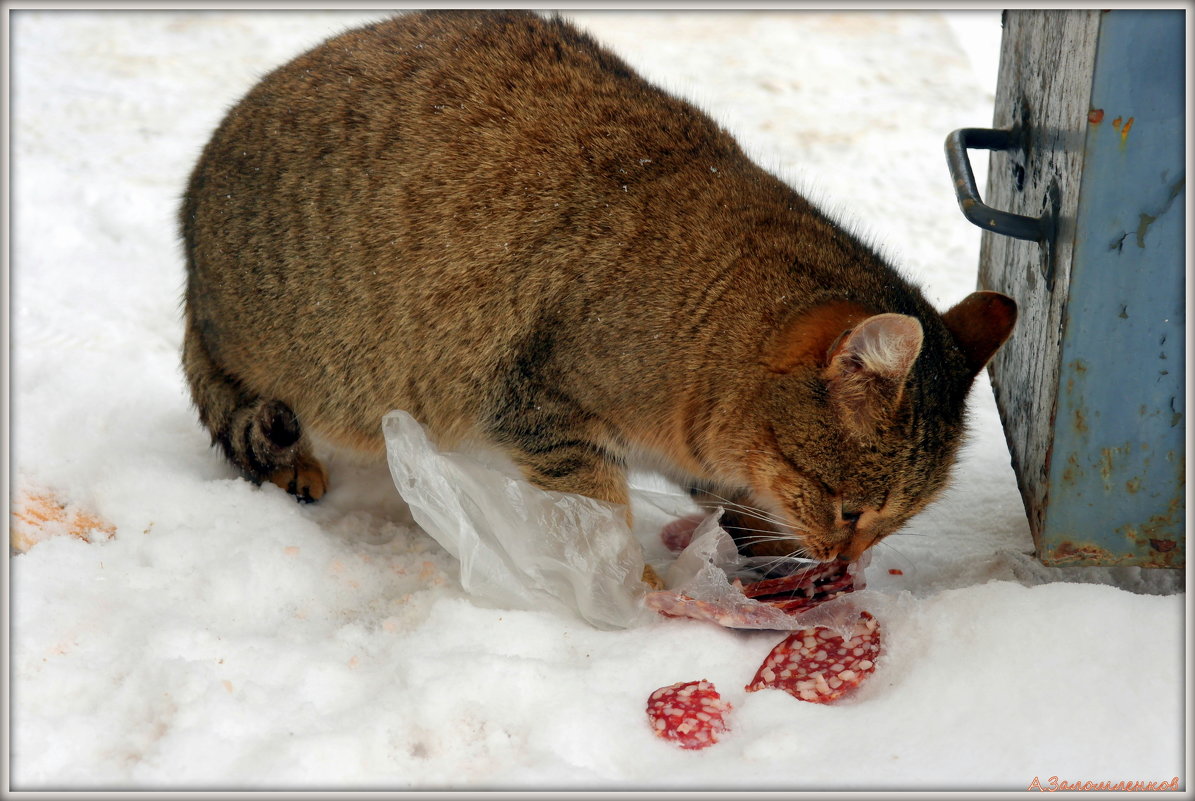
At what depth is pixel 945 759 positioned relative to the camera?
220cm

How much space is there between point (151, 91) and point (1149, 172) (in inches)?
211

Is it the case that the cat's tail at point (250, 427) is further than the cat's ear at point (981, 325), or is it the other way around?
the cat's tail at point (250, 427)

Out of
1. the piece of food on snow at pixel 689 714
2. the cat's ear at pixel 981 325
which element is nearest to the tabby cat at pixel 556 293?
the cat's ear at pixel 981 325

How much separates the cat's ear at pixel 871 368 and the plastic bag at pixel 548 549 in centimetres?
52

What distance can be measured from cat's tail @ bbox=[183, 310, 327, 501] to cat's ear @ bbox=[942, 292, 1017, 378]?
192 centimetres

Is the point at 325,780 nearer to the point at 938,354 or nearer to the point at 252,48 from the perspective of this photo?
the point at 938,354

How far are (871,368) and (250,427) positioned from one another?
186cm

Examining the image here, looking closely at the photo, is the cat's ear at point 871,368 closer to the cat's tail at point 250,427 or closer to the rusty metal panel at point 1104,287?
the rusty metal panel at point 1104,287

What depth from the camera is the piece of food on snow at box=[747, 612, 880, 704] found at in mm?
2479

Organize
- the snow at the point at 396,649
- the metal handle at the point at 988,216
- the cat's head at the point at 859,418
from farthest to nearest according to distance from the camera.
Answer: the metal handle at the point at 988,216 < the cat's head at the point at 859,418 < the snow at the point at 396,649

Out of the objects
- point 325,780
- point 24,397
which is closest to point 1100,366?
point 325,780

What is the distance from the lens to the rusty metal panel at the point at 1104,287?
2.27 metres

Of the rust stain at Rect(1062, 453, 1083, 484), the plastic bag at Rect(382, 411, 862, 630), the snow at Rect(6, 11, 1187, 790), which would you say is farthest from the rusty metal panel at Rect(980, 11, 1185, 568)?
the plastic bag at Rect(382, 411, 862, 630)

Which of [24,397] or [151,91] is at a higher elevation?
[151,91]
